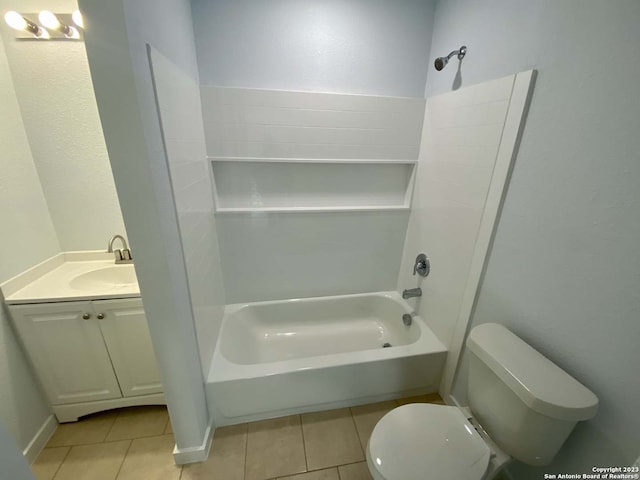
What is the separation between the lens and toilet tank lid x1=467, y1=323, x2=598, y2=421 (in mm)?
750

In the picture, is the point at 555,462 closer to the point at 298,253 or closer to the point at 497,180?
the point at 497,180

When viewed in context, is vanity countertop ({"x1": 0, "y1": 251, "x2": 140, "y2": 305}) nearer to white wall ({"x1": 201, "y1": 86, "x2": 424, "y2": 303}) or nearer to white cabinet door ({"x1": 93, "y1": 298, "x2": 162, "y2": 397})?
white cabinet door ({"x1": 93, "y1": 298, "x2": 162, "y2": 397})

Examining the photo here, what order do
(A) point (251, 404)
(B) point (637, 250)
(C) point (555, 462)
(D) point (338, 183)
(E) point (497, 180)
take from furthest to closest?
(D) point (338, 183) → (A) point (251, 404) → (E) point (497, 180) → (C) point (555, 462) → (B) point (637, 250)

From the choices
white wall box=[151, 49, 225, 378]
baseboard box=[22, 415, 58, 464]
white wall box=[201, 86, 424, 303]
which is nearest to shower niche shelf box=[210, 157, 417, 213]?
white wall box=[201, 86, 424, 303]

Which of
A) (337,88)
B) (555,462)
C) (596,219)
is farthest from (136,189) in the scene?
(555,462)

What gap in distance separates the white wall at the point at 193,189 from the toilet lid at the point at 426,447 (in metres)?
0.88

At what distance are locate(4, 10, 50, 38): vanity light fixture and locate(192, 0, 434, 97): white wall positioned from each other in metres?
0.69

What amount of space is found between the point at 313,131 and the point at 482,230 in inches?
44.4

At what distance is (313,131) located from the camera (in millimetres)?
1615

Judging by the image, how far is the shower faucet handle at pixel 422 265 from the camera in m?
1.68

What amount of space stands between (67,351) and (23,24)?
1.55m

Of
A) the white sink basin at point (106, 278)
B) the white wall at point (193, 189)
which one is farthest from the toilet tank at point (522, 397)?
the white sink basin at point (106, 278)

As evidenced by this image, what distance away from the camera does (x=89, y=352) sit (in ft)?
4.17

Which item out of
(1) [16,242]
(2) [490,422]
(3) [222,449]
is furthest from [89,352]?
(2) [490,422]
